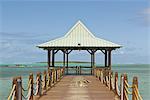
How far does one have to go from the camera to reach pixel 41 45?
2820 cm

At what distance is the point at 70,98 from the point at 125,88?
108 inches

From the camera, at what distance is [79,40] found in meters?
29.3

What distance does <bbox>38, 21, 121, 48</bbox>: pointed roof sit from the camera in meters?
28.2

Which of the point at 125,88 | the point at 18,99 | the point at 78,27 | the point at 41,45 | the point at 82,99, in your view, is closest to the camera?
the point at 18,99

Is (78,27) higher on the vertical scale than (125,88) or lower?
higher

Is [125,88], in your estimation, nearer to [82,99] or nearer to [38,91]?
[82,99]

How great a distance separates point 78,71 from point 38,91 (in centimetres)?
1745

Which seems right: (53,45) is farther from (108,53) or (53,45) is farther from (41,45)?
(108,53)

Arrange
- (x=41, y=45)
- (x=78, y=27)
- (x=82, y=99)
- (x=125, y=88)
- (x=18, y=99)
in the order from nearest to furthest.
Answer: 1. (x=18, y=99)
2. (x=125, y=88)
3. (x=82, y=99)
4. (x=41, y=45)
5. (x=78, y=27)

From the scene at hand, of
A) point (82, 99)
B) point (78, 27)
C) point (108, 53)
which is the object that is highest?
point (78, 27)

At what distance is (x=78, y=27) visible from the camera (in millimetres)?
31422

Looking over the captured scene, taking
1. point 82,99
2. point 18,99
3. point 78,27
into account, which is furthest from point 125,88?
point 78,27

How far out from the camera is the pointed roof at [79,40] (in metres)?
28.2

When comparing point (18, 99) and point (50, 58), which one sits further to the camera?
point (50, 58)
